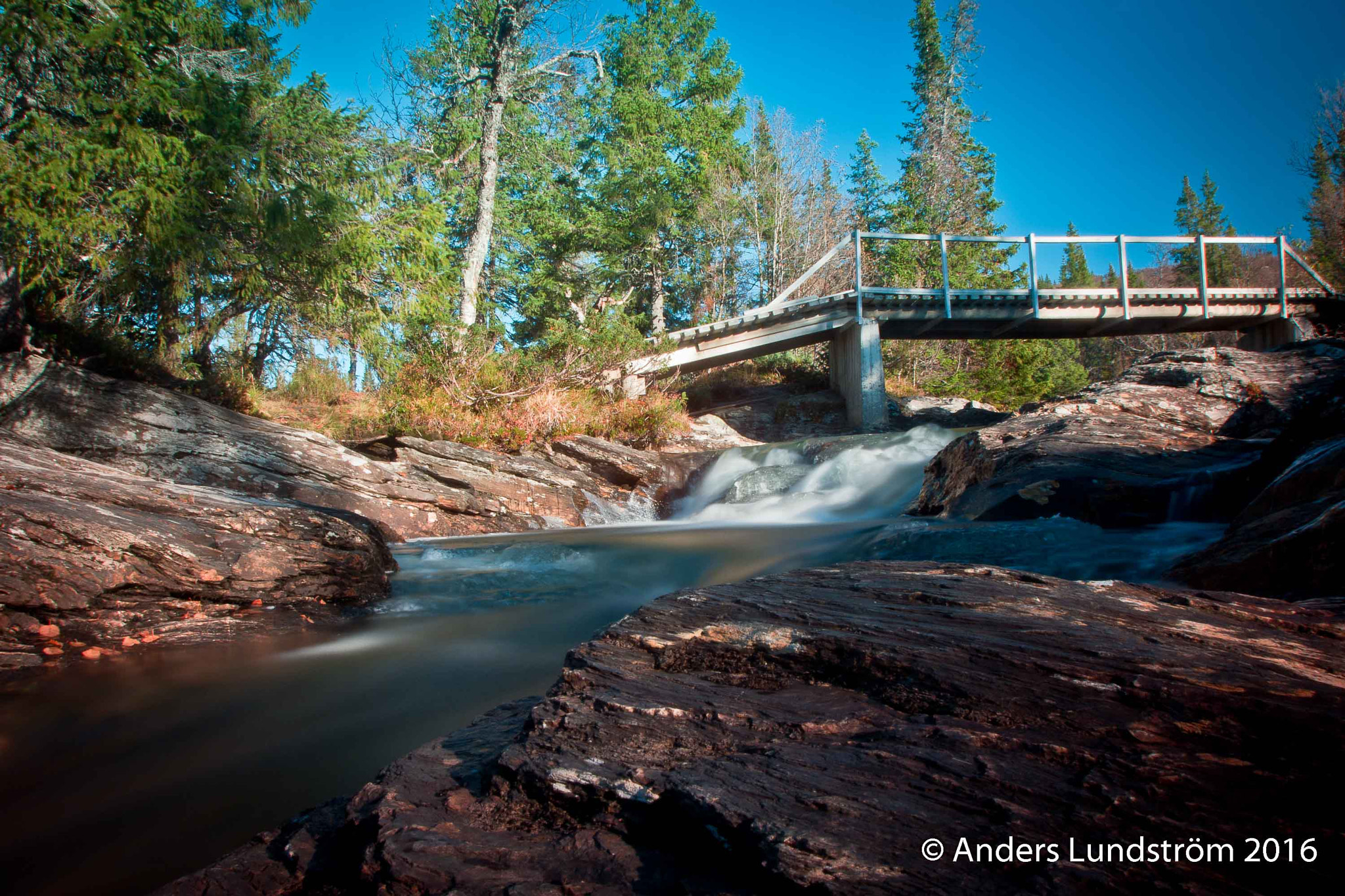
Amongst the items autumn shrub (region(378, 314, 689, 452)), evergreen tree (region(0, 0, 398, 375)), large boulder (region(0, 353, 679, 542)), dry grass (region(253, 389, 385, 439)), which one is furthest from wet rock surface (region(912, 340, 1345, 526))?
dry grass (region(253, 389, 385, 439))

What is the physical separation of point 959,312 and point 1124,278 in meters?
4.16

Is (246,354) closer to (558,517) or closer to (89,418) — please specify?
(89,418)

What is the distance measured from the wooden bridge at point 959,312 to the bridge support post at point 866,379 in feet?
0.08

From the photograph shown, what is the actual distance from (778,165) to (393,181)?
18.9 metres

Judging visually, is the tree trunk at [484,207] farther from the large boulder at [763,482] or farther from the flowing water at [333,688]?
the flowing water at [333,688]

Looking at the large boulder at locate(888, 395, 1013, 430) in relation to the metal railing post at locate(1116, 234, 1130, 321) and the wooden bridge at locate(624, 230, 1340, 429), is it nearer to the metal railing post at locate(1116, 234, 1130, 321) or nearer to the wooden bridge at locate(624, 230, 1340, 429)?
the wooden bridge at locate(624, 230, 1340, 429)

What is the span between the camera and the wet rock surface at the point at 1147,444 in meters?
5.37

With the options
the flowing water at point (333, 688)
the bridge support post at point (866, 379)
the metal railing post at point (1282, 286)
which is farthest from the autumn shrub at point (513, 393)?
the metal railing post at point (1282, 286)

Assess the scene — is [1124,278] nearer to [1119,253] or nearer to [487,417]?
[1119,253]

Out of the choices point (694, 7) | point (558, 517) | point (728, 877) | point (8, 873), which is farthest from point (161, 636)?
point (694, 7)

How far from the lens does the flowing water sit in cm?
225

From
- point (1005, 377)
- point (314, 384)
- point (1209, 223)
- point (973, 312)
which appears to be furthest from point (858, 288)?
point (1209, 223)

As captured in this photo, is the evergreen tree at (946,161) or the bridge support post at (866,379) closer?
the bridge support post at (866,379)

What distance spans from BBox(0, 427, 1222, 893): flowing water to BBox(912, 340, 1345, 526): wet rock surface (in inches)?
16.6
